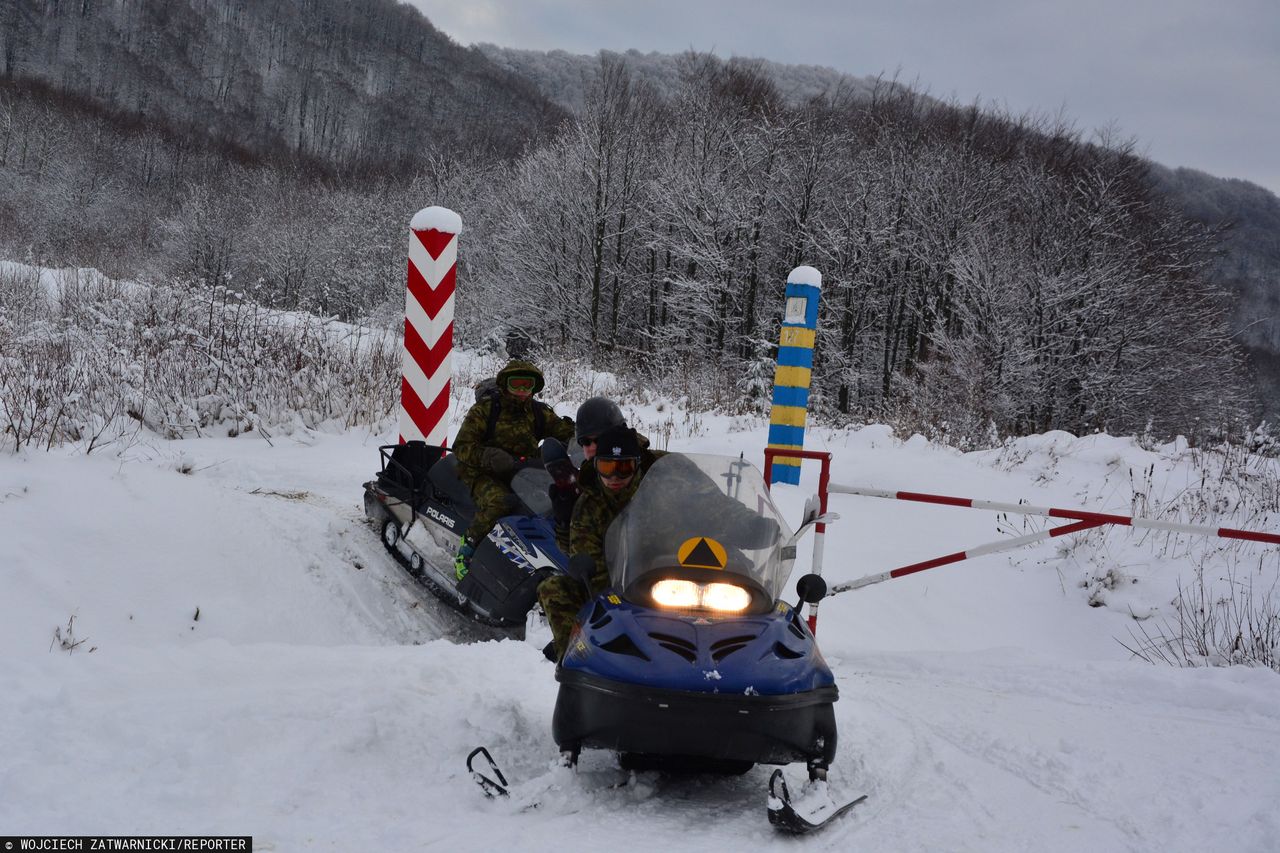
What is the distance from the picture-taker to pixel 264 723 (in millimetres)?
3162

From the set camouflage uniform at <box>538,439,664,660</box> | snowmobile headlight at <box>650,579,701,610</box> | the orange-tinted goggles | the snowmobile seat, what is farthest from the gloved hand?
snowmobile headlight at <box>650,579,701,610</box>

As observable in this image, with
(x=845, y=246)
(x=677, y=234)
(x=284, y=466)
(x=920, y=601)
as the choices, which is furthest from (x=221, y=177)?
(x=920, y=601)

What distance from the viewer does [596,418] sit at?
382 cm

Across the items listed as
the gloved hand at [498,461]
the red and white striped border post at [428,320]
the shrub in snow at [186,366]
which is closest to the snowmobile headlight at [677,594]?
the gloved hand at [498,461]

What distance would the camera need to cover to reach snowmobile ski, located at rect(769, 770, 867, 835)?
8.80 feet

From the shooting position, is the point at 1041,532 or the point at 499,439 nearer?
the point at 1041,532

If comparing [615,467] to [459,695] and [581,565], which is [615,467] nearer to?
[581,565]

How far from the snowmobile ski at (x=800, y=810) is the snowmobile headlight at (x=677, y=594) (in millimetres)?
652

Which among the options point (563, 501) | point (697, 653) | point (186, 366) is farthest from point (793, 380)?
point (186, 366)

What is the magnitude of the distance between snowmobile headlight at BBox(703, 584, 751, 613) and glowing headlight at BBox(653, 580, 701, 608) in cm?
4

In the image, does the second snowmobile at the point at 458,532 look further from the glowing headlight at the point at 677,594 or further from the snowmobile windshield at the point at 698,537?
the glowing headlight at the point at 677,594

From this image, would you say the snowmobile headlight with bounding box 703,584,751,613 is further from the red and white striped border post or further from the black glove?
the red and white striped border post

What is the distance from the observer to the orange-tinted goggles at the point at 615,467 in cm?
370

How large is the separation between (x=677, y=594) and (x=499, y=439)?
3283 millimetres
